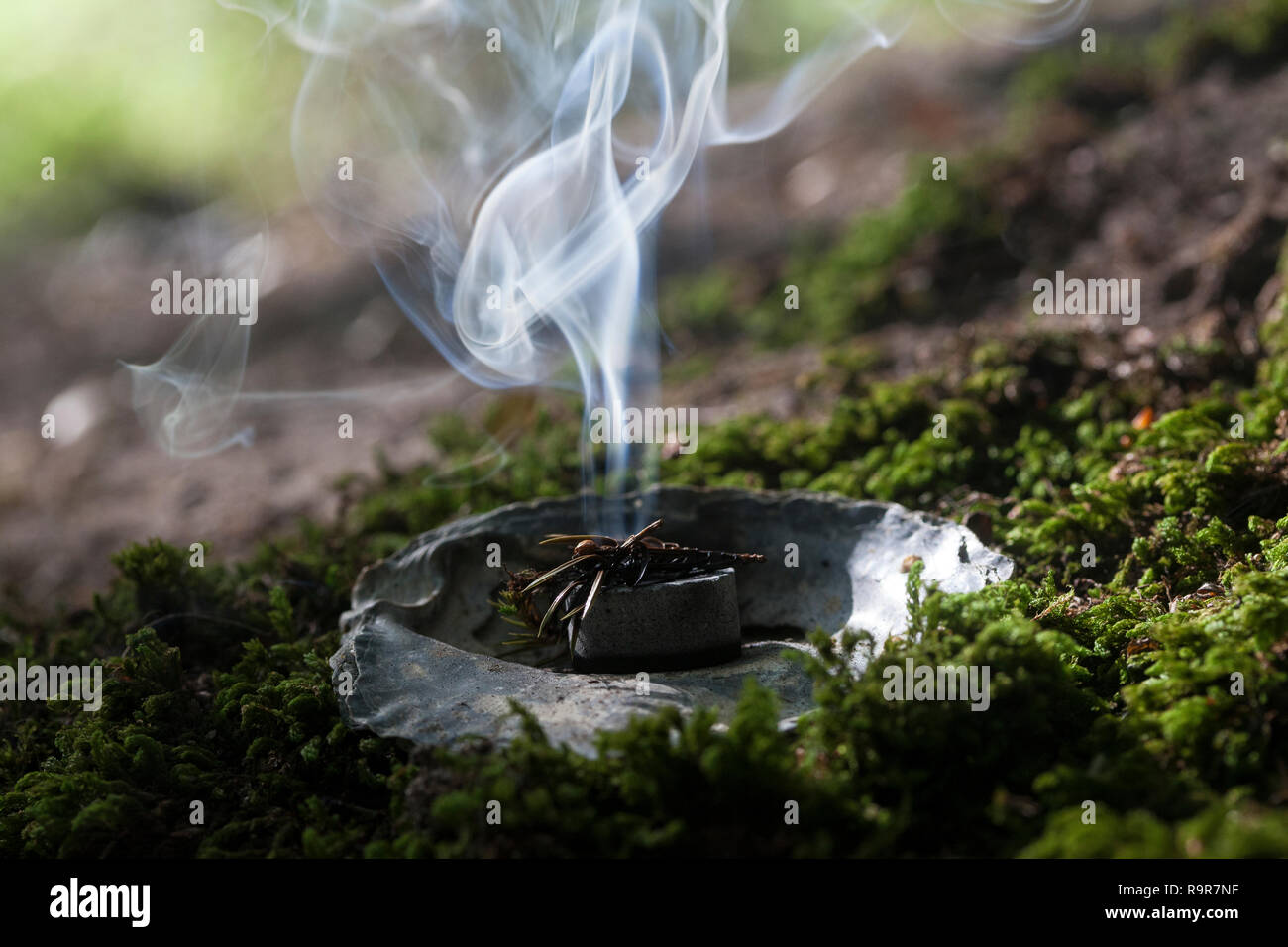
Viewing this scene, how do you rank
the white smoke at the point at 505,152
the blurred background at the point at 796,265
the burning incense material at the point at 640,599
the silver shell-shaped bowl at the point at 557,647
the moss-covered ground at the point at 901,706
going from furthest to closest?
the blurred background at the point at 796,265 → the white smoke at the point at 505,152 → the burning incense material at the point at 640,599 → the silver shell-shaped bowl at the point at 557,647 → the moss-covered ground at the point at 901,706

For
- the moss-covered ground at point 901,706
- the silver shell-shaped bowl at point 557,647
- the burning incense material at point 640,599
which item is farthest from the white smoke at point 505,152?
the moss-covered ground at point 901,706

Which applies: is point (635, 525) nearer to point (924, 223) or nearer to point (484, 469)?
point (484, 469)

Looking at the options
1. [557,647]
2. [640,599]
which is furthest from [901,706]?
[557,647]

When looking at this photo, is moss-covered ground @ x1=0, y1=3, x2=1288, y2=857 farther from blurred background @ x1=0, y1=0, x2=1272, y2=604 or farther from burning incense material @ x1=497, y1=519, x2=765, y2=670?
blurred background @ x1=0, y1=0, x2=1272, y2=604

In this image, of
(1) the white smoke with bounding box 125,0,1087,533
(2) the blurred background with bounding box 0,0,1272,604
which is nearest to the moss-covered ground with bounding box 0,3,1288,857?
(2) the blurred background with bounding box 0,0,1272,604

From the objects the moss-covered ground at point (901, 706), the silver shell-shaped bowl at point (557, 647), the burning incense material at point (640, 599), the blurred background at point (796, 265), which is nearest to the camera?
the moss-covered ground at point (901, 706)

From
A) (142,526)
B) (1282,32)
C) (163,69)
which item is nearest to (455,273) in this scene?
(142,526)

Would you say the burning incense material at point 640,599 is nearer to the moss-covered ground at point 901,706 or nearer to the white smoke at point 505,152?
the moss-covered ground at point 901,706
